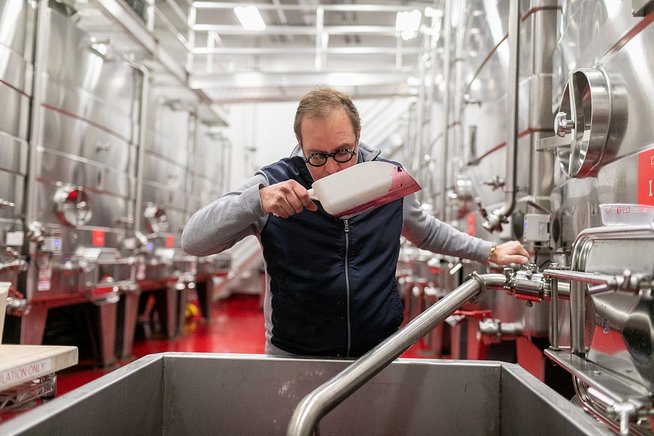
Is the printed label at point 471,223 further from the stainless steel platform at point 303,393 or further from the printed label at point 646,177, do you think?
the stainless steel platform at point 303,393

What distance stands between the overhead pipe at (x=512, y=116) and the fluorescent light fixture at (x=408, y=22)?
386cm

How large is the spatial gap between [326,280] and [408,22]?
5217 millimetres

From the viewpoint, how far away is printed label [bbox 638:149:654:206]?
4.09 feet

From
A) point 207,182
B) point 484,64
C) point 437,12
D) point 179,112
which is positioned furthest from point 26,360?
point 207,182

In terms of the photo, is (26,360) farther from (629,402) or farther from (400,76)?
(400,76)

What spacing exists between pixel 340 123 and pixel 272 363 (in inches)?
23.6

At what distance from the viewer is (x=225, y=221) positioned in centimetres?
140

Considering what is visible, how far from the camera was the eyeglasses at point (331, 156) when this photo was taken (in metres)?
1.40

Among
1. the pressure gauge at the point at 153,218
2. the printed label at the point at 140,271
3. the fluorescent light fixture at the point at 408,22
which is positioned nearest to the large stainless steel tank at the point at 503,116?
the fluorescent light fixture at the point at 408,22

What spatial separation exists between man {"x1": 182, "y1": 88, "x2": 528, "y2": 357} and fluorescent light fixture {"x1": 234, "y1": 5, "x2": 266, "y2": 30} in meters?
5.09

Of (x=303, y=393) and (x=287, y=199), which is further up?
(x=287, y=199)

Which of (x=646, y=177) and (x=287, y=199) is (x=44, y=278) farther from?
(x=646, y=177)

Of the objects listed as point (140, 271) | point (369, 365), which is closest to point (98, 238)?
point (140, 271)

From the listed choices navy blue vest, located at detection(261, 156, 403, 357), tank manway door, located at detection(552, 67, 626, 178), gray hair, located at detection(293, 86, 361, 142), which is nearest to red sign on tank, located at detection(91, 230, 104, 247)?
navy blue vest, located at detection(261, 156, 403, 357)
